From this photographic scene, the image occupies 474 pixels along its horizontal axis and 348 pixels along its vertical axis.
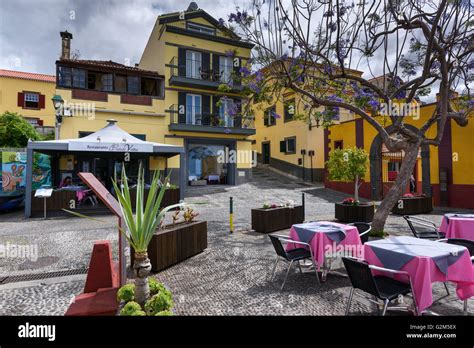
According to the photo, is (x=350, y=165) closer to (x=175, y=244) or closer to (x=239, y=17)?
(x=239, y=17)

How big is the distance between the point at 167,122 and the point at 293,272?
15.4m

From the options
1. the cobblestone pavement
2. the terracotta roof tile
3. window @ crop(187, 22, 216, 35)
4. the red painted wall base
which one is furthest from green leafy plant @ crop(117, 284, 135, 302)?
the terracotta roof tile

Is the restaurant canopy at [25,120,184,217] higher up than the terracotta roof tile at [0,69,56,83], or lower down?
lower down

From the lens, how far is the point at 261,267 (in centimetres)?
520

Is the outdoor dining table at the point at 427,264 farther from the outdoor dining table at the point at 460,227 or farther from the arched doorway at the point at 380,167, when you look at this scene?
the arched doorway at the point at 380,167

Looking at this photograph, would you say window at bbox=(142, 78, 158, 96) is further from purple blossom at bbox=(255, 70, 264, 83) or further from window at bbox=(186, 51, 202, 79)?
purple blossom at bbox=(255, 70, 264, 83)

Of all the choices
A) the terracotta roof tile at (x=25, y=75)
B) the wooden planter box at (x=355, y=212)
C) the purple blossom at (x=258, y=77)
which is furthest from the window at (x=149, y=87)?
the wooden planter box at (x=355, y=212)

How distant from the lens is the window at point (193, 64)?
18.9m

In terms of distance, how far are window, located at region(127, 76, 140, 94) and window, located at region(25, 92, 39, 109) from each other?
12864mm

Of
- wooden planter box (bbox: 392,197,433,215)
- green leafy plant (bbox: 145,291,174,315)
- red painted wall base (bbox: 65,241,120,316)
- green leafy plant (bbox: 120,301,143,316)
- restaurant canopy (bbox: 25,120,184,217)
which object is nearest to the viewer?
green leafy plant (bbox: 120,301,143,316)

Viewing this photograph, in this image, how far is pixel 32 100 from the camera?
24406 mm

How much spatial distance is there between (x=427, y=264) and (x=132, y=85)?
1847 cm

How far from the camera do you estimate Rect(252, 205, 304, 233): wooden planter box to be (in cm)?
805
